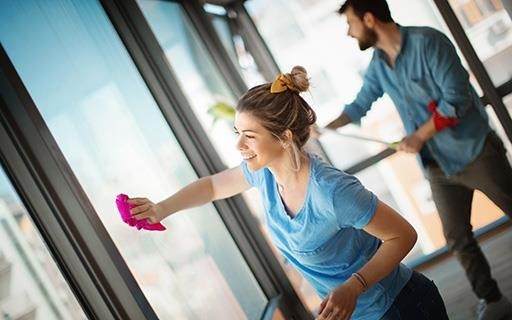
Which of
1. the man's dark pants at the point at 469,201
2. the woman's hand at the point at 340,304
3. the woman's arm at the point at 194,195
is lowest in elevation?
the man's dark pants at the point at 469,201

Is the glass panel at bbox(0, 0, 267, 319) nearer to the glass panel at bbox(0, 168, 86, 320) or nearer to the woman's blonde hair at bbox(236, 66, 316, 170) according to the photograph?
the glass panel at bbox(0, 168, 86, 320)

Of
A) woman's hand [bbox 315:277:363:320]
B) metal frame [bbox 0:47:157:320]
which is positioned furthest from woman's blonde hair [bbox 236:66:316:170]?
metal frame [bbox 0:47:157:320]

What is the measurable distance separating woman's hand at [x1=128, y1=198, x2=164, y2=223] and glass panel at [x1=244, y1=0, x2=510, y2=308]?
7.54 feet

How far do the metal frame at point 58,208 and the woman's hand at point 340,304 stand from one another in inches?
17.9

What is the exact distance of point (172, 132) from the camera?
231 centimetres

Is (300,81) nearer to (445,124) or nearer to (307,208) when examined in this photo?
(307,208)

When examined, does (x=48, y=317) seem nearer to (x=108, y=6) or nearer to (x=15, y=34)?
(x=15, y=34)

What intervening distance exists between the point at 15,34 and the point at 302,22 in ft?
8.15

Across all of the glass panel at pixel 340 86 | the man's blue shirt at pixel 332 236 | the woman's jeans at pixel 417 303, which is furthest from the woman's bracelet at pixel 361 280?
the glass panel at pixel 340 86

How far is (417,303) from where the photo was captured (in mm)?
1471

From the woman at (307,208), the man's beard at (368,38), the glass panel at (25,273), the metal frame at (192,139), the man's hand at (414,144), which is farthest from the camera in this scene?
the man's beard at (368,38)

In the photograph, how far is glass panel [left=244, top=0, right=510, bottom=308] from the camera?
359 cm

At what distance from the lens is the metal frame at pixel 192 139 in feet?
7.30

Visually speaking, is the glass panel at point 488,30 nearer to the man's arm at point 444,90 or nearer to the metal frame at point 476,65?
the metal frame at point 476,65
